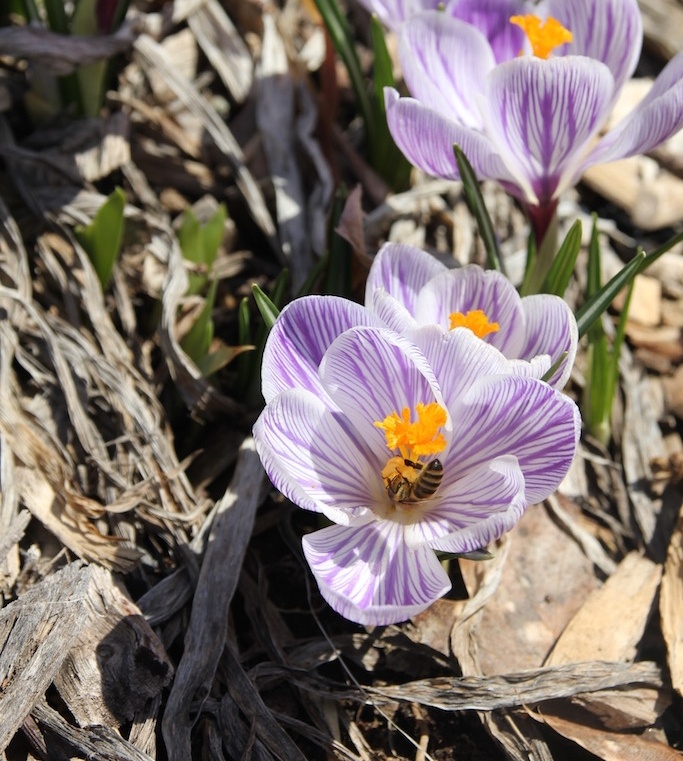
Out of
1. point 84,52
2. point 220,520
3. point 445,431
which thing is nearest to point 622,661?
point 445,431

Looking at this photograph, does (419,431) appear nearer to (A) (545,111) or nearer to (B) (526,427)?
(B) (526,427)

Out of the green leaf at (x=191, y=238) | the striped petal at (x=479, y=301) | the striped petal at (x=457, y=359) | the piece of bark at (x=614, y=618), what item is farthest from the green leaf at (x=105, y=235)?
the piece of bark at (x=614, y=618)

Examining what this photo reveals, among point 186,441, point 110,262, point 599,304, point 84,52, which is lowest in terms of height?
point 186,441

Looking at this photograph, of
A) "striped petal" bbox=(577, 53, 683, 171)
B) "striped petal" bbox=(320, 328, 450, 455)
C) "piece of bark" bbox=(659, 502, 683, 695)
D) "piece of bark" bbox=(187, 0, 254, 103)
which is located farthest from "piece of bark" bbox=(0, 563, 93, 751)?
"piece of bark" bbox=(187, 0, 254, 103)

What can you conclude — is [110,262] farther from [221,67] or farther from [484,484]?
[484,484]

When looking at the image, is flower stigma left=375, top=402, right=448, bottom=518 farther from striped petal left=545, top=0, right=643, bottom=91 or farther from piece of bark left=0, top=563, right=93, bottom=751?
striped petal left=545, top=0, right=643, bottom=91

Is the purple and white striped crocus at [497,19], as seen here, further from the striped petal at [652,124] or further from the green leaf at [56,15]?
the green leaf at [56,15]
